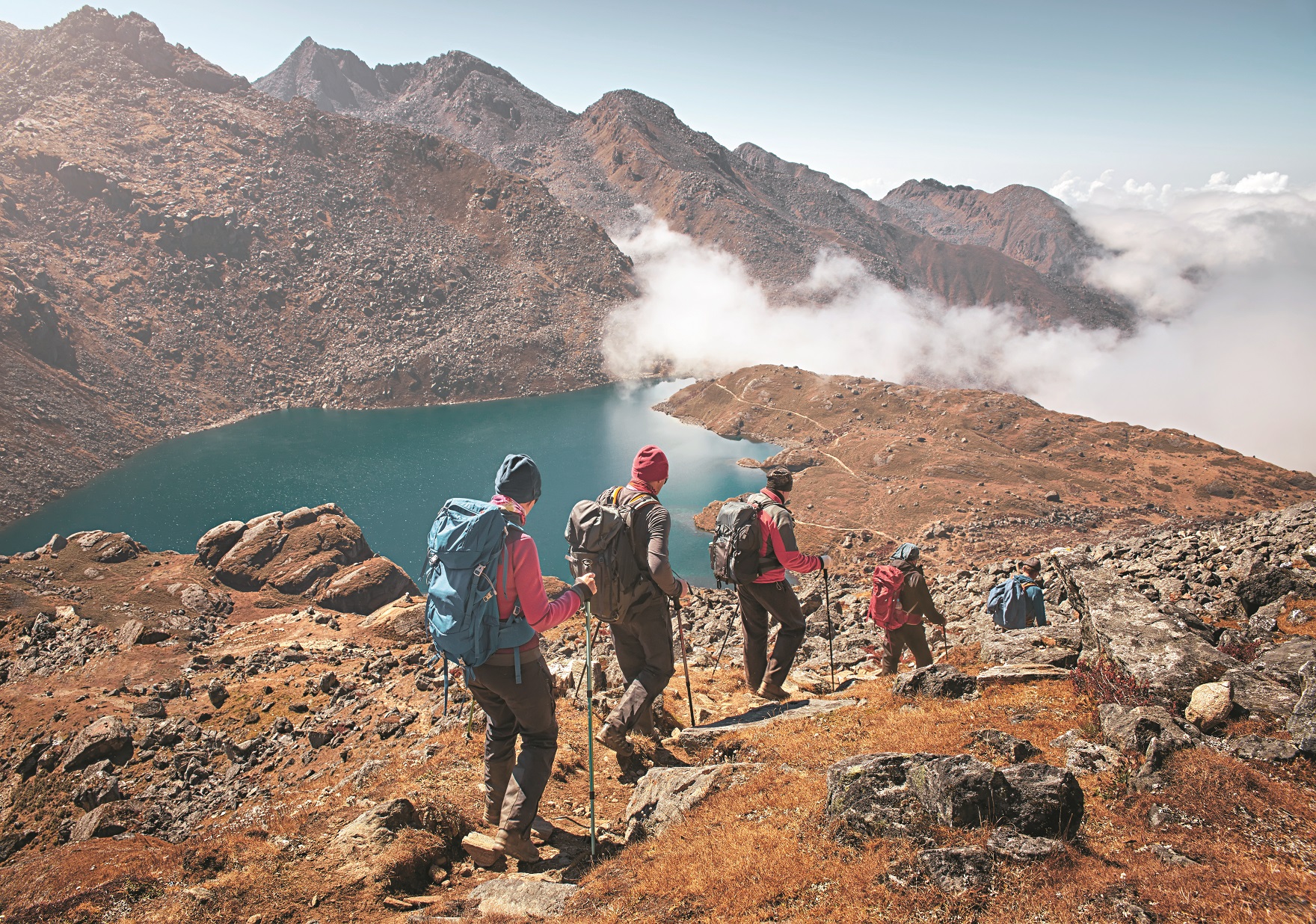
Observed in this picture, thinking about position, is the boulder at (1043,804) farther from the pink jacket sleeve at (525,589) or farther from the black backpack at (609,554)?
the black backpack at (609,554)

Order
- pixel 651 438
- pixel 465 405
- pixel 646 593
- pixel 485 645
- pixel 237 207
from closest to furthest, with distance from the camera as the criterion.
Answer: pixel 485 645 → pixel 646 593 → pixel 651 438 → pixel 465 405 → pixel 237 207

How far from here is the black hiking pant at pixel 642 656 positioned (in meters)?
7.54

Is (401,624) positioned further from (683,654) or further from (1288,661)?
(1288,661)

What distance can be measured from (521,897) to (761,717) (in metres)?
4.64

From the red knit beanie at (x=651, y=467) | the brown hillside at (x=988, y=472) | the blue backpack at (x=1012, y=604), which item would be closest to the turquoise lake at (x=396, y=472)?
the brown hillside at (x=988, y=472)

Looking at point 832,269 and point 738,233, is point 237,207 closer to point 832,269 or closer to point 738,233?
point 738,233

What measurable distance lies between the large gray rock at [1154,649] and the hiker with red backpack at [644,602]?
510cm

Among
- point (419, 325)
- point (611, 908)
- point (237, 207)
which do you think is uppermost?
point (237, 207)

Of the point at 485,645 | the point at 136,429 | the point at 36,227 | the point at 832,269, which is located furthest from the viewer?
the point at 832,269

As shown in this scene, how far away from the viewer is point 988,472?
211 ft

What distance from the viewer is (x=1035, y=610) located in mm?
12500

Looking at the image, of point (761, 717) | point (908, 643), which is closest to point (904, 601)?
point (908, 643)

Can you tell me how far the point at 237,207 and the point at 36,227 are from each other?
30.1m

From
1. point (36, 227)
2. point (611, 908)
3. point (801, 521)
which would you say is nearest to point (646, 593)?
point (611, 908)
